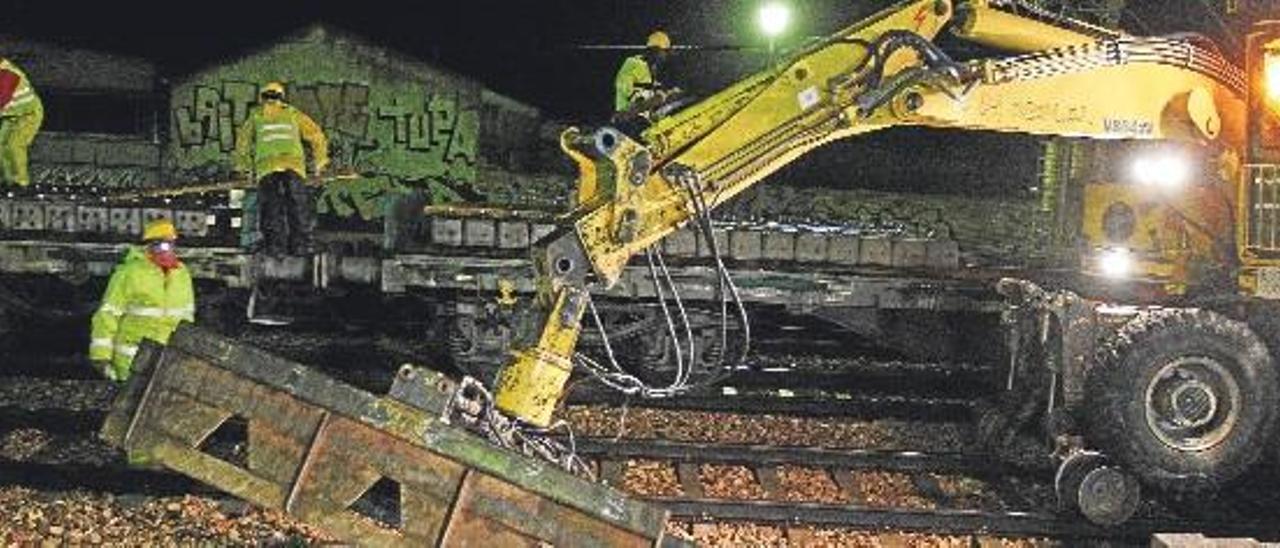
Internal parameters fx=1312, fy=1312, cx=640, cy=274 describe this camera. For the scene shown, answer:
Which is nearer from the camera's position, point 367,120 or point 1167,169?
point 1167,169

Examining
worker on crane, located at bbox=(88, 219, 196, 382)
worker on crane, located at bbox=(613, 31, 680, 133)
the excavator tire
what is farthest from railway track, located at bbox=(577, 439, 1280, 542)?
worker on crane, located at bbox=(613, 31, 680, 133)

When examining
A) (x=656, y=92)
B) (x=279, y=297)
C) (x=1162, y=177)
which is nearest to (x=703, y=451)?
(x=1162, y=177)

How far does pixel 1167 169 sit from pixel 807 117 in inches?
145

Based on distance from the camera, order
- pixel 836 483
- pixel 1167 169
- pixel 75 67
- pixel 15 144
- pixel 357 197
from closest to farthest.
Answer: pixel 836 483
pixel 1167 169
pixel 15 144
pixel 75 67
pixel 357 197

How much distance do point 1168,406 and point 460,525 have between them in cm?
531

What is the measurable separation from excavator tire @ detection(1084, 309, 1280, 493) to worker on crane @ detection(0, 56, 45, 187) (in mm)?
10813

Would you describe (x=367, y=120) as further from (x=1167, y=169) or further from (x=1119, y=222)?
(x=1167, y=169)

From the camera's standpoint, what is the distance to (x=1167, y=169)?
9617 mm

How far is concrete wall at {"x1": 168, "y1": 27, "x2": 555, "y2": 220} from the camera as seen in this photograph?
2027 centimetres

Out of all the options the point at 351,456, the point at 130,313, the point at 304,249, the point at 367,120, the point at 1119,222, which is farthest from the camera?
the point at 367,120

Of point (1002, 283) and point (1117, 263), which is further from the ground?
point (1117, 263)

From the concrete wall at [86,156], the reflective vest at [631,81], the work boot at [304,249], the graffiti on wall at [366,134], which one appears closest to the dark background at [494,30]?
the graffiti on wall at [366,134]

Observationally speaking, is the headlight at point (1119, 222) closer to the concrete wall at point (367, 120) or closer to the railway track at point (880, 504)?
the railway track at point (880, 504)

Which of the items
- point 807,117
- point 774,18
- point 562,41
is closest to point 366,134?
point 562,41
